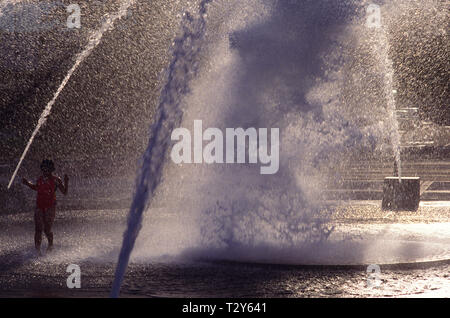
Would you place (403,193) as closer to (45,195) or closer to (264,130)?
(264,130)

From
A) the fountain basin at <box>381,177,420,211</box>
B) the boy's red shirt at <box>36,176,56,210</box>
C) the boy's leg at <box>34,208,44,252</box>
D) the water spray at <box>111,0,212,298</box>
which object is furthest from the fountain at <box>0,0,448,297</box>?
the fountain basin at <box>381,177,420,211</box>

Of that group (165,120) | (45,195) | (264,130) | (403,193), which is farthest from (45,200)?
(403,193)

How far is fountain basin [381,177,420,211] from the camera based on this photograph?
53.3ft

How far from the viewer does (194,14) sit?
10195 millimetres

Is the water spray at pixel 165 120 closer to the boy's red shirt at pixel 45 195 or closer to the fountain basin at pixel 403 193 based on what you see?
the boy's red shirt at pixel 45 195

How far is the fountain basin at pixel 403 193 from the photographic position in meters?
16.2

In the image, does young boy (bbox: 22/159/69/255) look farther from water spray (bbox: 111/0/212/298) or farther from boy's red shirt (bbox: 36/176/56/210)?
water spray (bbox: 111/0/212/298)

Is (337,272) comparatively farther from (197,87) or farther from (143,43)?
(143,43)

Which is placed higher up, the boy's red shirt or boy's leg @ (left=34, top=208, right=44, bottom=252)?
the boy's red shirt

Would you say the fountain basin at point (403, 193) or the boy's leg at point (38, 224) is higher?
the fountain basin at point (403, 193)

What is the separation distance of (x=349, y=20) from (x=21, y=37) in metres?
26.7

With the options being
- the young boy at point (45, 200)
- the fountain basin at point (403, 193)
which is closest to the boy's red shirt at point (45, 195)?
the young boy at point (45, 200)

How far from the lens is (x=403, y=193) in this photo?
16.3 m
